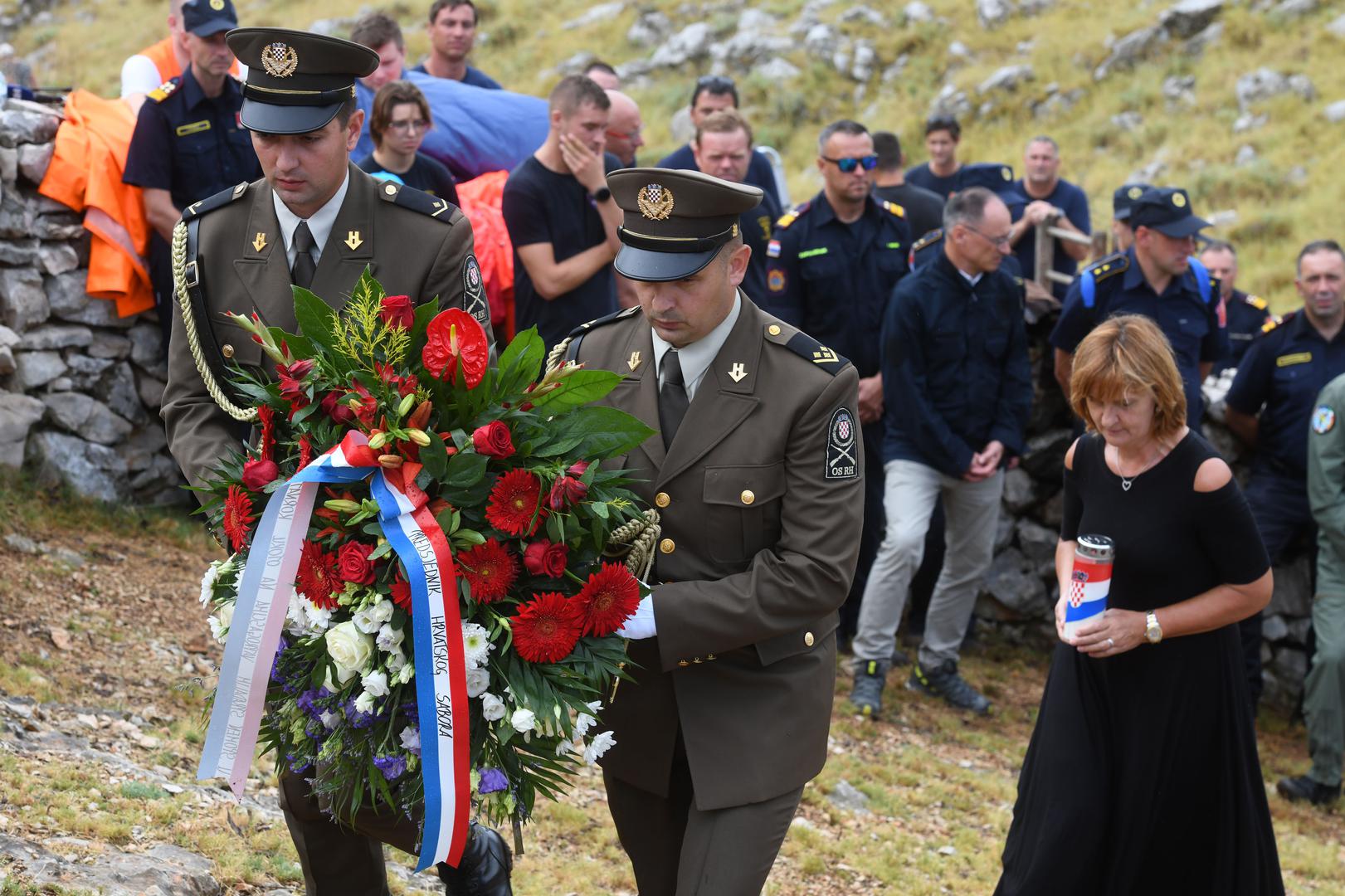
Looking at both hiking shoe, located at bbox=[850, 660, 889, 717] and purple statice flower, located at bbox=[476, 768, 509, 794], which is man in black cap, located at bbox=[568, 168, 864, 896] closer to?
purple statice flower, located at bbox=[476, 768, 509, 794]

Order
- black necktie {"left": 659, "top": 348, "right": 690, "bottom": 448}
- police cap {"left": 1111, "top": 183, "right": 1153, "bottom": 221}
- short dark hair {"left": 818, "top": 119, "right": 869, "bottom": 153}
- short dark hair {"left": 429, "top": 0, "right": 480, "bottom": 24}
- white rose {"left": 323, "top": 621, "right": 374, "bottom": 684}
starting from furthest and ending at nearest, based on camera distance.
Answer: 1. short dark hair {"left": 429, "top": 0, "right": 480, "bottom": 24}
2. police cap {"left": 1111, "top": 183, "right": 1153, "bottom": 221}
3. short dark hair {"left": 818, "top": 119, "right": 869, "bottom": 153}
4. black necktie {"left": 659, "top": 348, "right": 690, "bottom": 448}
5. white rose {"left": 323, "top": 621, "right": 374, "bottom": 684}

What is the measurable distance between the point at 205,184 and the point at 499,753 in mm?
4318

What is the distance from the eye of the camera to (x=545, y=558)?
2.75 metres

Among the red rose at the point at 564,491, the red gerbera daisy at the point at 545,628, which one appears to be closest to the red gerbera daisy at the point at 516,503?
the red rose at the point at 564,491

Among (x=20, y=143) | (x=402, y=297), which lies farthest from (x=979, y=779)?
(x=20, y=143)

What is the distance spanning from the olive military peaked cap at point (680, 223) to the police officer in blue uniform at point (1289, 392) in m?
5.22

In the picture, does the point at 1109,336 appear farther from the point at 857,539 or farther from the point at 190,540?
the point at 190,540

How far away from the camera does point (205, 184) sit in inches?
248

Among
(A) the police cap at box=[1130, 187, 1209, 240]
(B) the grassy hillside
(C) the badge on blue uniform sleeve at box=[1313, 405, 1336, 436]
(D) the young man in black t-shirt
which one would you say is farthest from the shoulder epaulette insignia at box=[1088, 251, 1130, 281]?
(B) the grassy hillside

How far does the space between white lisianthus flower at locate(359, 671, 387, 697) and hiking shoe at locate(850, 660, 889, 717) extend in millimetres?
4383

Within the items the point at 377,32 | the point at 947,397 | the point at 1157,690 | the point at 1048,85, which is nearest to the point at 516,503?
the point at 1157,690

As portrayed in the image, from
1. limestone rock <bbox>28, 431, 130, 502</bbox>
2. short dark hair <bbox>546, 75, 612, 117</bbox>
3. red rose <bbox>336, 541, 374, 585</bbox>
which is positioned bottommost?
limestone rock <bbox>28, 431, 130, 502</bbox>

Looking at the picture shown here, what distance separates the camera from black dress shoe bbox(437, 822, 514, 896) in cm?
362

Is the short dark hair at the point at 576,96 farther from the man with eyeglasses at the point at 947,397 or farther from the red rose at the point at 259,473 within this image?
the red rose at the point at 259,473
